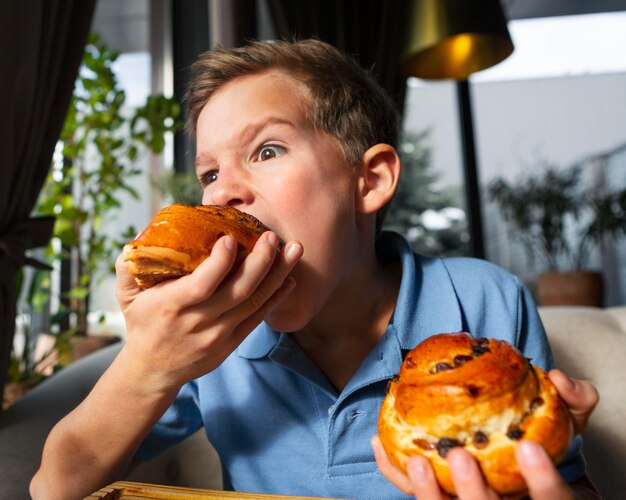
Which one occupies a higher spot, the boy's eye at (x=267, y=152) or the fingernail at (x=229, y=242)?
the boy's eye at (x=267, y=152)

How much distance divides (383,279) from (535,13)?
502 cm

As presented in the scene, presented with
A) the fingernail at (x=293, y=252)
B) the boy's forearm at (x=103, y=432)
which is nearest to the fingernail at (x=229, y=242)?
the fingernail at (x=293, y=252)

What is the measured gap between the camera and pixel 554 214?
4473 mm

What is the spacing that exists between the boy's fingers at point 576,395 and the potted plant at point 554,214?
3.67 m

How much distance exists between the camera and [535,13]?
5.24 metres

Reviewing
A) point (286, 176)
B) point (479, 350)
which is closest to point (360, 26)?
point (286, 176)

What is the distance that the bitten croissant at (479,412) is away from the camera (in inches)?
21.4

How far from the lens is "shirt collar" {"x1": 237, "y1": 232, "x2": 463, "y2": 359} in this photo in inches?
41.8

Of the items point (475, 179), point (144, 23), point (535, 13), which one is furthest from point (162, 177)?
point (535, 13)

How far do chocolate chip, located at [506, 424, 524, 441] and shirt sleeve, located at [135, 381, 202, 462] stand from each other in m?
0.74

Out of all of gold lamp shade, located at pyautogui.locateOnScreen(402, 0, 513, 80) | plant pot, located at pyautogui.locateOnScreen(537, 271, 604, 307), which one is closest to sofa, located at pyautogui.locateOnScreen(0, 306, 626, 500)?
gold lamp shade, located at pyautogui.locateOnScreen(402, 0, 513, 80)

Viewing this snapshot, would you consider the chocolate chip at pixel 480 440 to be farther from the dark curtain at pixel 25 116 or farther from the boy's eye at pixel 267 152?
the dark curtain at pixel 25 116

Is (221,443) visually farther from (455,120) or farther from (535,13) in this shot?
(535,13)

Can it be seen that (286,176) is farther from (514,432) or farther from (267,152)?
(514,432)
